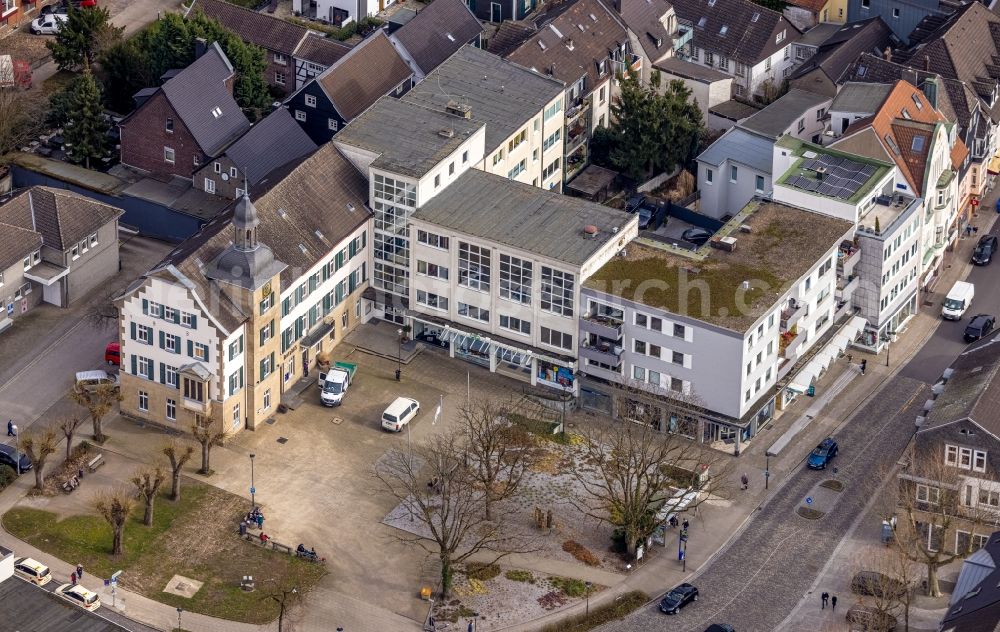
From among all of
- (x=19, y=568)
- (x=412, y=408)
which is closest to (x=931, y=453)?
(x=412, y=408)

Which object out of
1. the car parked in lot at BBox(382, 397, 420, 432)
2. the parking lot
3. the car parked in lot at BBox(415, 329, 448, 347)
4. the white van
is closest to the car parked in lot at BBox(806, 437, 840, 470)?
the parking lot

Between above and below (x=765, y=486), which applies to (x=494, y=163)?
above

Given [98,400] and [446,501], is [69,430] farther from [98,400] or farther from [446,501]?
[446,501]

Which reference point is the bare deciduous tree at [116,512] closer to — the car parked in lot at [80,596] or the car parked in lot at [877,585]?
the car parked in lot at [80,596]

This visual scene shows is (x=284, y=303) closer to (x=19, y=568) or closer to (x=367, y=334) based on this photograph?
(x=367, y=334)

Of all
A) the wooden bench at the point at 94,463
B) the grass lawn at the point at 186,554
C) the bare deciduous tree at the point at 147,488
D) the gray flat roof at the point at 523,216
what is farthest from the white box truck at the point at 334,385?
the wooden bench at the point at 94,463

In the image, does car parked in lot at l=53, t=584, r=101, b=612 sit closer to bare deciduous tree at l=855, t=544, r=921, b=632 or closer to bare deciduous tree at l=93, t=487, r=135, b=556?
bare deciduous tree at l=93, t=487, r=135, b=556

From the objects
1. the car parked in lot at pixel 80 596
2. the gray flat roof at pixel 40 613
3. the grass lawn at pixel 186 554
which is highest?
the gray flat roof at pixel 40 613
